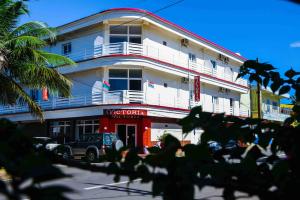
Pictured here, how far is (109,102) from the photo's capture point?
26.7 meters

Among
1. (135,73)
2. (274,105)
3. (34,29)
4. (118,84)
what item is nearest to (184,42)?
(135,73)

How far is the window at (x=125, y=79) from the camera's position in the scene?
2769cm

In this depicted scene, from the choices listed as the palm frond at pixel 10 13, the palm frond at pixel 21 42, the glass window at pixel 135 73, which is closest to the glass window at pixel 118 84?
the glass window at pixel 135 73

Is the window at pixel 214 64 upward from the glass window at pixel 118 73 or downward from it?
upward

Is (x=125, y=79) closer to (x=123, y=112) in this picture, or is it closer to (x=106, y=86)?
(x=106, y=86)

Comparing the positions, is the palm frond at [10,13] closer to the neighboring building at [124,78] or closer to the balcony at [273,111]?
the neighboring building at [124,78]

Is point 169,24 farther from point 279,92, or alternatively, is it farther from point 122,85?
point 279,92

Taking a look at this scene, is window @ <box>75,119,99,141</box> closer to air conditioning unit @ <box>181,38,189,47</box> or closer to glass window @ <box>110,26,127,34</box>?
glass window @ <box>110,26,127,34</box>

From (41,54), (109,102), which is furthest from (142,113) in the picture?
(41,54)

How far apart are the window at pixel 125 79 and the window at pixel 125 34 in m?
2.25

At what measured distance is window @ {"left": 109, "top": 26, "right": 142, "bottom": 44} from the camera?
28.4 meters

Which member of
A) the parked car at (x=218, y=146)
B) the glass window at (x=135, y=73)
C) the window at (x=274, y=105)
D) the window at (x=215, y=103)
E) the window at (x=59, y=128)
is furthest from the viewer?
the window at (x=274, y=105)

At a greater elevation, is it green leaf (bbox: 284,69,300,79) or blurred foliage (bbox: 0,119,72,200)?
green leaf (bbox: 284,69,300,79)

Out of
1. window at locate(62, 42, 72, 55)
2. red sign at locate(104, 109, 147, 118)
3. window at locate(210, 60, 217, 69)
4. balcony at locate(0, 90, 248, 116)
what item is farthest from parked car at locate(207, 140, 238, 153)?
window at locate(210, 60, 217, 69)
